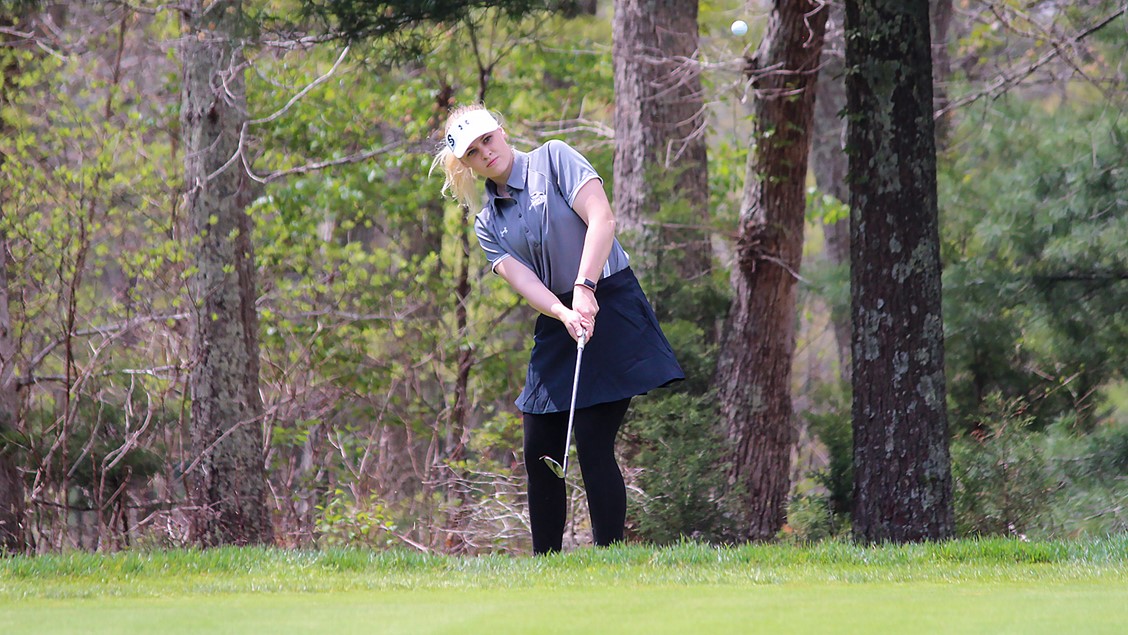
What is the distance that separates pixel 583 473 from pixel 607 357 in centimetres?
42

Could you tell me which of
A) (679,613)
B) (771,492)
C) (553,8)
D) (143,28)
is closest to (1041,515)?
(771,492)

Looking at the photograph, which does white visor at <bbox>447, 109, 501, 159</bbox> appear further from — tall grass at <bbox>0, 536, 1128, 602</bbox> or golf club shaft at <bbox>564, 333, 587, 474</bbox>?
tall grass at <bbox>0, 536, 1128, 602</bbox>

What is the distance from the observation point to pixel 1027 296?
27.9ft

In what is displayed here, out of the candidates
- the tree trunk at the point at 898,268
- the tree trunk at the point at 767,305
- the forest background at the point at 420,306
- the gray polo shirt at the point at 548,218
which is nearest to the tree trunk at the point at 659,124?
the forest background at the point at 420,306

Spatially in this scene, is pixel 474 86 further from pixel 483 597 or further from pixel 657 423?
pixel 483 597

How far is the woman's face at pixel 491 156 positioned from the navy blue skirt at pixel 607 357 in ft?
1.70

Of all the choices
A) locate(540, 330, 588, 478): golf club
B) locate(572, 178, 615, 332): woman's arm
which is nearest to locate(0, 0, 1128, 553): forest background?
locate(572, 178, 615, 332): woman's arm

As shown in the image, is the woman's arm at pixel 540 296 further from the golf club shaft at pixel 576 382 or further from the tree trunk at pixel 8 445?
the tree trunk at pixel 8 445

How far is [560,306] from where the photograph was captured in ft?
13.7

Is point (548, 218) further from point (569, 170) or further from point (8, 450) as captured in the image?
point (8, 450)

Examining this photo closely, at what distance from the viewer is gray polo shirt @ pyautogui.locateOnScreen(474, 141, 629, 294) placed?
A: 440cm

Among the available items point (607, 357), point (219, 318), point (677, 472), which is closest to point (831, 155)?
point (677, 472)

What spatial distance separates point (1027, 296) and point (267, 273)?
6.20 meters

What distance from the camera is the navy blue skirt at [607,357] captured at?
4.28m
